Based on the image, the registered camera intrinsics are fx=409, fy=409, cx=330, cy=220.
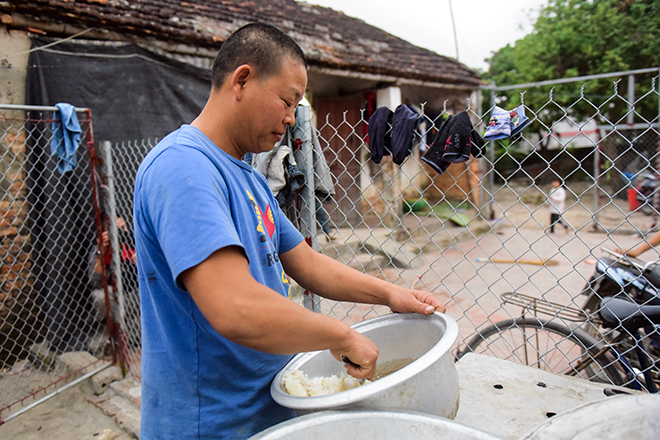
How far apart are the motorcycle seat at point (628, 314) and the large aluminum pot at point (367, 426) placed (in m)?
1.78

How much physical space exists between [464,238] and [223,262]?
925 centimetres

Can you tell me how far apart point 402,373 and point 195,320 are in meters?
0.53

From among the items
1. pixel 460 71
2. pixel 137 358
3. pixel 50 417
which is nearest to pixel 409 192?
pixel 460 71

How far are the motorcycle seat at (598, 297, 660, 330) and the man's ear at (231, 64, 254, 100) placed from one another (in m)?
2.17

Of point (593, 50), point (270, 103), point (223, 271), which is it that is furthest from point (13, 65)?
point (593, 50)

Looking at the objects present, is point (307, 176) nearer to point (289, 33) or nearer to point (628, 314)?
point (628, 314)

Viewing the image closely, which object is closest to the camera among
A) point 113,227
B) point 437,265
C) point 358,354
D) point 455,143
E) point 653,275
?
point 358,354

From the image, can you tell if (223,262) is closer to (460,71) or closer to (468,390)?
(468,390)

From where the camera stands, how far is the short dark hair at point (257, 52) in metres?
1.08

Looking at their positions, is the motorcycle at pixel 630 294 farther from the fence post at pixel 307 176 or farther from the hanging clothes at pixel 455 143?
the fence post at pixel 307 176

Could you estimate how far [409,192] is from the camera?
10977 millimetres

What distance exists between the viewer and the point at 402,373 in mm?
939

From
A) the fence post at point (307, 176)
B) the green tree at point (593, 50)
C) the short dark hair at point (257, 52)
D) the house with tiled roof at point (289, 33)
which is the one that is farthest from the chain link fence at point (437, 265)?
the green tree at point (593, 50)

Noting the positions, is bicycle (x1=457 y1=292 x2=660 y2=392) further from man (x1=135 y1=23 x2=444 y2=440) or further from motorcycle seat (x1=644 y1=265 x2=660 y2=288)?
man (x1=135 y1=23 x2=444 y2=440)
